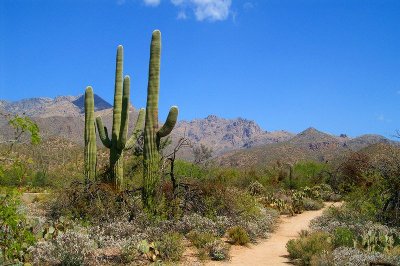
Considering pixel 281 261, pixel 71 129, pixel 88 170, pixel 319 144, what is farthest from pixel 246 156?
pixel 281 261

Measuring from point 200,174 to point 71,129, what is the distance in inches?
3733

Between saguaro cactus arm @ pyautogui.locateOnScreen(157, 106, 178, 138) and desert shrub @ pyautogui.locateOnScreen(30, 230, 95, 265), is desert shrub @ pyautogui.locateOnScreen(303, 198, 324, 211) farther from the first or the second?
desert shrub @ pyautogui.locateOnScreen(30, 230, 95, 265)

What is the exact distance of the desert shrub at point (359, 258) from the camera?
833 centimetres

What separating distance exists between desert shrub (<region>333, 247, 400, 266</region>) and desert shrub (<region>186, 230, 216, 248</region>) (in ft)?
10.0

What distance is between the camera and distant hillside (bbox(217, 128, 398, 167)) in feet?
237

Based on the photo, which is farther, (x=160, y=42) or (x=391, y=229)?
(x=160, y=42)

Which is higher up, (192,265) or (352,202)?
(352,202)

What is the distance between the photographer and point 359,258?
336 inches

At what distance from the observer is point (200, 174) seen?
79.0 feet

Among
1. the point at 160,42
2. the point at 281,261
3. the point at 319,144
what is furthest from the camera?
the point at 319,144

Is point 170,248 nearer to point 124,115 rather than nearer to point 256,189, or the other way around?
point 124,115

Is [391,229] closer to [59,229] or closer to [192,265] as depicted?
[192,265]

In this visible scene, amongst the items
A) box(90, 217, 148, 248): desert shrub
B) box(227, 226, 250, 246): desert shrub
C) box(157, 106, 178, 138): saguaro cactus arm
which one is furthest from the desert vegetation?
box(157, 106, 178, 138): saguaro cactus arm

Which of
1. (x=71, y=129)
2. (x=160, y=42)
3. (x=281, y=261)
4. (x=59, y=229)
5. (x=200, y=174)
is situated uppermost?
(x=71, y=129)
